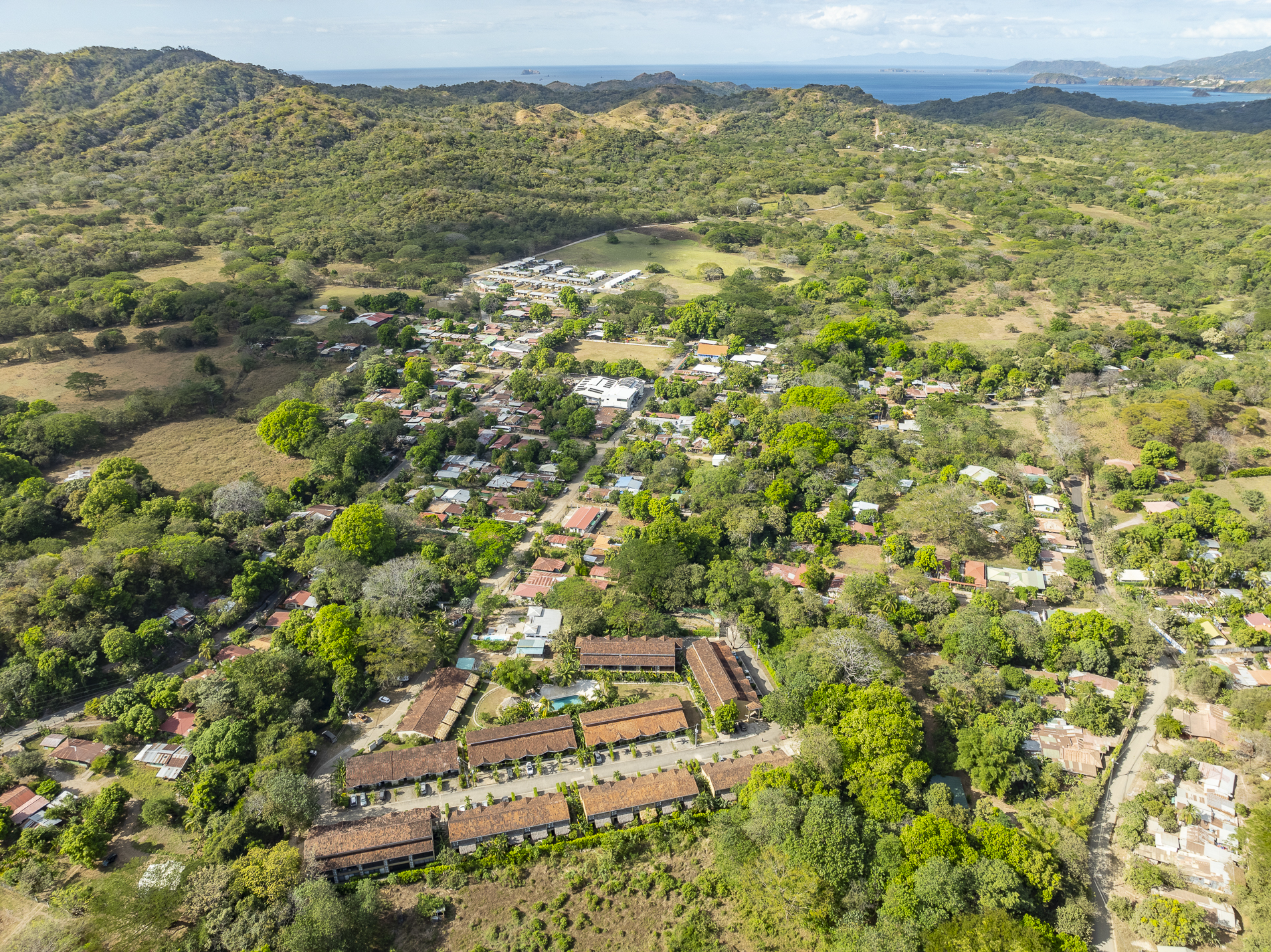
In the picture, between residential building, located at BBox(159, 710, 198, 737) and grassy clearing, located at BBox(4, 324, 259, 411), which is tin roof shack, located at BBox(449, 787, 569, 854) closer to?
residential building, located at BBox(159, 710, 198, 737)

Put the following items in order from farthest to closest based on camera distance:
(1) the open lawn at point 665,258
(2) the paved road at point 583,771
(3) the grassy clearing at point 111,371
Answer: (1) the open lawn at point 665,258
(3) the grassy clearing at point 111,371
(2) the paved road at point 583,771

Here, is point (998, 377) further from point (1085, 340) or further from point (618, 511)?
point (618, 511)

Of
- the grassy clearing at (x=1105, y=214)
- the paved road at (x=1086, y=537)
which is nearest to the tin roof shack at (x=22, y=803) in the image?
the paved road at (x=1086, y=537)

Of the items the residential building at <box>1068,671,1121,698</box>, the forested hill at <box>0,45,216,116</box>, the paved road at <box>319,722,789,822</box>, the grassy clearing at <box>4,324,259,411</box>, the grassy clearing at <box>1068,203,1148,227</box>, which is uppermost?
the forested hill at <box>0,45,216,116</box>

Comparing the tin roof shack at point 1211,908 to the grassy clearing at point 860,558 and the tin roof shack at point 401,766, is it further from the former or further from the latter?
the tin roof shack at point 401,766

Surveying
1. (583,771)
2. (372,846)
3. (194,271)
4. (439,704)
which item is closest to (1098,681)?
(583,771)

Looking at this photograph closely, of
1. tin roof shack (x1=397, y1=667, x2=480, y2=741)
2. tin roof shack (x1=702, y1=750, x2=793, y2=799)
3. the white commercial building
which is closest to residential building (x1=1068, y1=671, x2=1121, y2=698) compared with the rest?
tin roof shack (x1=702, y1=750, x2=793, y2=799)

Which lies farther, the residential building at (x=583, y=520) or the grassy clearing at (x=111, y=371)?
the grassy clearing at (x=111, y=371)

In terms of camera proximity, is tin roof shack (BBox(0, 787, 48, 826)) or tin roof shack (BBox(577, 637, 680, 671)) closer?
tin roof shack (BBox(0, 787, 48, 826))

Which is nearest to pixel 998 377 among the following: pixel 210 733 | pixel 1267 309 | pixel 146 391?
pixel 1267 309
